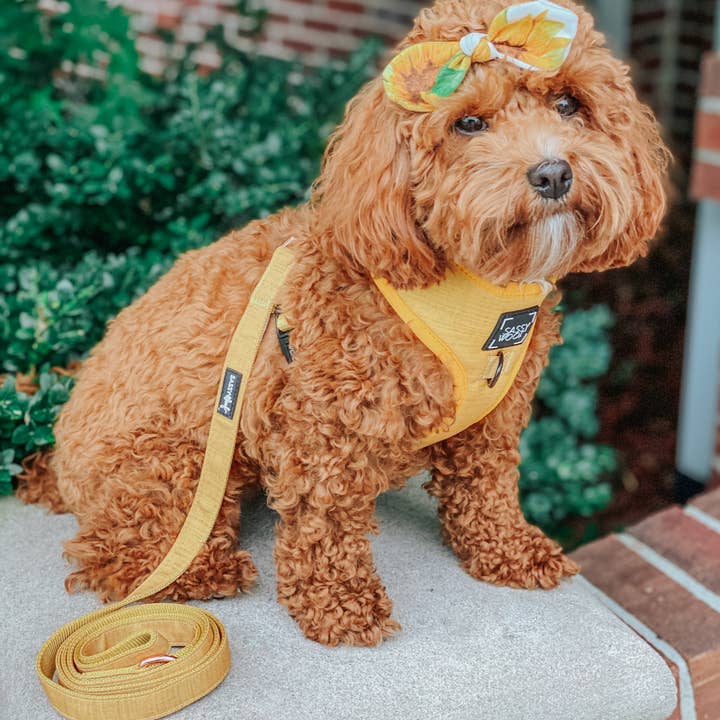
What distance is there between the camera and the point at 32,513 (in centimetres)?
254

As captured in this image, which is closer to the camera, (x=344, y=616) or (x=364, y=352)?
(x=364, y=352)

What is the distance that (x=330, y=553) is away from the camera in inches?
80.4

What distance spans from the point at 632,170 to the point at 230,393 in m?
0.95

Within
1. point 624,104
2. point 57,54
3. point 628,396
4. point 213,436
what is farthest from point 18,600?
point 628,396

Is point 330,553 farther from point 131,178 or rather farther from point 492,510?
point 131,178

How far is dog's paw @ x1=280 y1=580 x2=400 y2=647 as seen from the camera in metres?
2.02

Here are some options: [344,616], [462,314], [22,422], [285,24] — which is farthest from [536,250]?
[285,24]

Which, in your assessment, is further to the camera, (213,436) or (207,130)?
(207,130)

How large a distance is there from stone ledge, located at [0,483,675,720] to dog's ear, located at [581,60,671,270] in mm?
830

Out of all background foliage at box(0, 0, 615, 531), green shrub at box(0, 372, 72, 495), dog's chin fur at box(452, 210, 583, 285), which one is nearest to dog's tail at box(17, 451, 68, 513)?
green shrub at box(0, 372, 72, 495)

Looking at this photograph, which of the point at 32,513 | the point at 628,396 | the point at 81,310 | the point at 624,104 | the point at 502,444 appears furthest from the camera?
the point at 628,396

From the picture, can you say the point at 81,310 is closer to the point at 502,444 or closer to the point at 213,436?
the point at 213,436

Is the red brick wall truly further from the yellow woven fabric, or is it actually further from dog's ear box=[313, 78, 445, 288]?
the yellow woven fabric

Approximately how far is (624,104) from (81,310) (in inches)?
69.1
